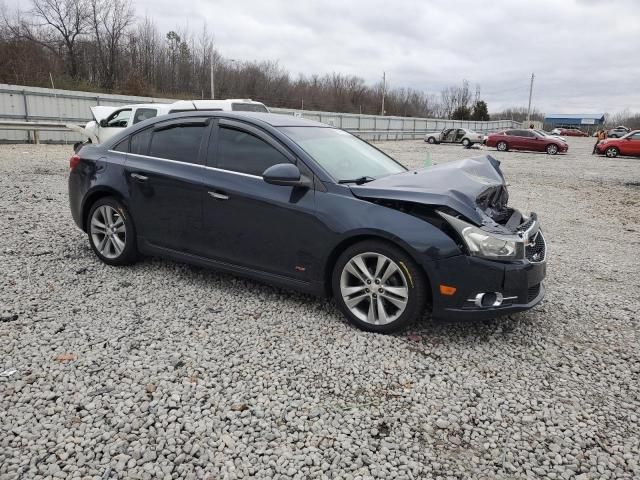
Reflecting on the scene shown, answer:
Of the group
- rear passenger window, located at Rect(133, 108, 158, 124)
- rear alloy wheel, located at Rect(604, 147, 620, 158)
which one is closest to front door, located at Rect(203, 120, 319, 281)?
rear passenger window, located at Rect(133, 108, 158, 124)

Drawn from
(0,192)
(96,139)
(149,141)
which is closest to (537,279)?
(149,141)

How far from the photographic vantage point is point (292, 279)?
13.1ft

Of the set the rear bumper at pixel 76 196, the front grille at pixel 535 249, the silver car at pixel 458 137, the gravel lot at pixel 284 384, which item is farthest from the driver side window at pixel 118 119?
the silver car at pixel 458 137

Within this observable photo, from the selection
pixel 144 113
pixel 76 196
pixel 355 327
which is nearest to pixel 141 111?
pixel 144 113

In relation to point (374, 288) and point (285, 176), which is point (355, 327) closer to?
point (374, 288)

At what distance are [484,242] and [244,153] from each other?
2151mm

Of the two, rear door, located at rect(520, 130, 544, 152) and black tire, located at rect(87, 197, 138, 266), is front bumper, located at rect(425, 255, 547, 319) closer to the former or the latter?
black tire, located at rect(87, 197, 138, 266)

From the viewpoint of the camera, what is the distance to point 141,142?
15.9ft

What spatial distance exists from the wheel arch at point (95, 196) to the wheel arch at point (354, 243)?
2.32 meters

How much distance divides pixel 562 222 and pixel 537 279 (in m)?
5.85

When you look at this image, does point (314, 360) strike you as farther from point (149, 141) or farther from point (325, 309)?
point (149, 141)

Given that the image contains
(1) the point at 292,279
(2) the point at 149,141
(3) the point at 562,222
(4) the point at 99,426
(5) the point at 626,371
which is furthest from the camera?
(3) the point at 562,222

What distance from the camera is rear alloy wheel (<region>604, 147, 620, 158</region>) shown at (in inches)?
1023

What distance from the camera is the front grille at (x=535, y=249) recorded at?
3.68 meters
